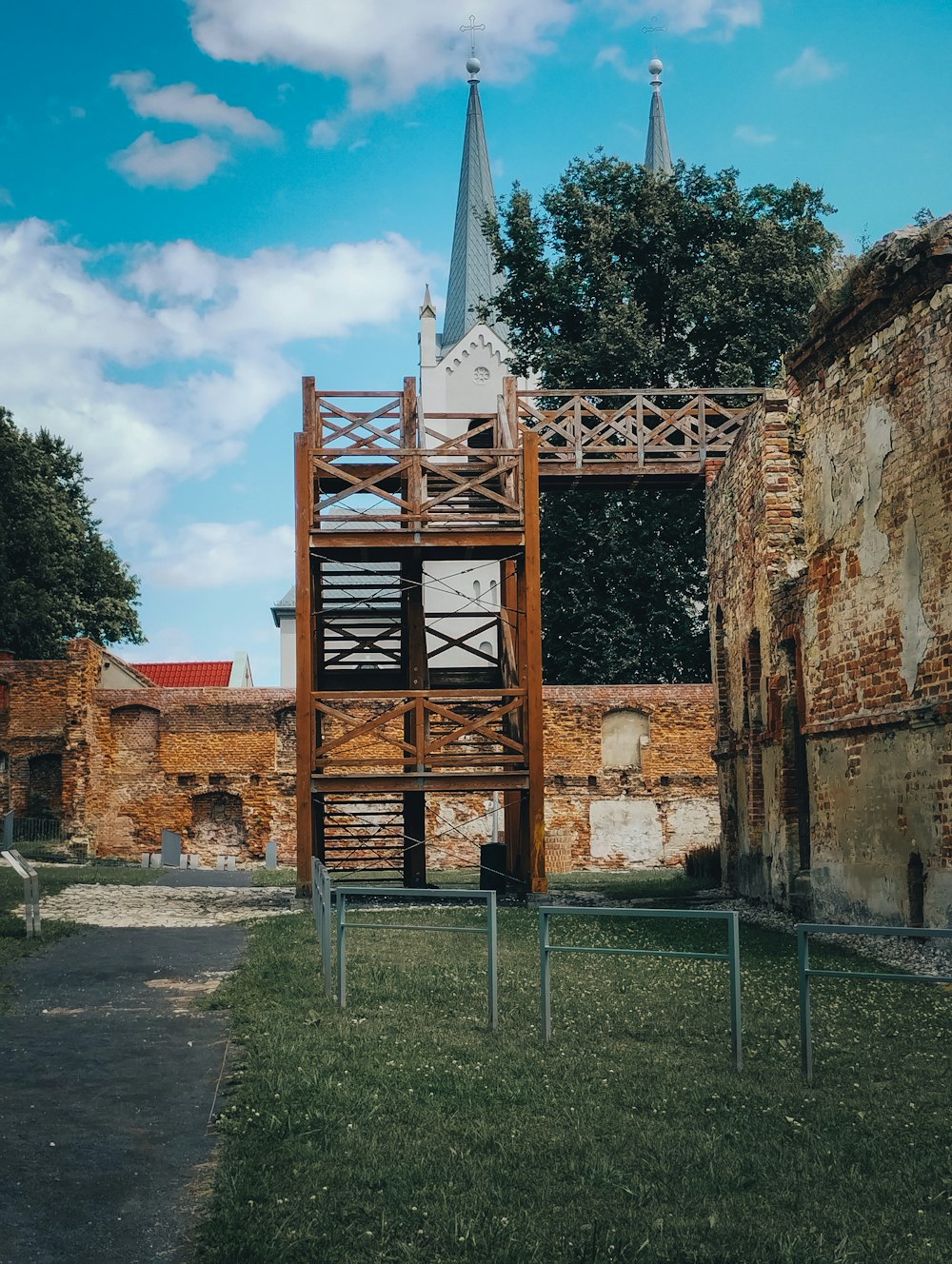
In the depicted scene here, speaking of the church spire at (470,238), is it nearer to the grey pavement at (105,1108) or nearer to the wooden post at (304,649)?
the wooden post at (304,649)

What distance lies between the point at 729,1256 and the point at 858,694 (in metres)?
9.91

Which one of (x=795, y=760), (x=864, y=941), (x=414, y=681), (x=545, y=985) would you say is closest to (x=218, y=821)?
(x=414, y=681)

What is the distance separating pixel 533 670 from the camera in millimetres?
18547

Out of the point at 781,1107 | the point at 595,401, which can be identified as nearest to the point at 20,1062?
the point at 781,1107

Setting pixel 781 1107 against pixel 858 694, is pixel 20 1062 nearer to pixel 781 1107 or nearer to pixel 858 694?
pixel 781 1107

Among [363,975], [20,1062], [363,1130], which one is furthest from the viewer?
[363,975]

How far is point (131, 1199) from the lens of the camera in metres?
5.17

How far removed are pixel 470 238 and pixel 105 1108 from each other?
67.5m

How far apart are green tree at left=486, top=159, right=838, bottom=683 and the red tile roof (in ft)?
63.5

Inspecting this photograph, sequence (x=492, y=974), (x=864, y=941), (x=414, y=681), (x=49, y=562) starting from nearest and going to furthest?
(x=492, y=974), (x=864, y=941), (x=414, y=681), (x=49, y=562)

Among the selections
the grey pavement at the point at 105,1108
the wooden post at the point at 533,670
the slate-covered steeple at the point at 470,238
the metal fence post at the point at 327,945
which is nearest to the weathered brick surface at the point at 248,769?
the wooden post at the point at 533,670

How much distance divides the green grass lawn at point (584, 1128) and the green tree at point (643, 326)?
22445 mm

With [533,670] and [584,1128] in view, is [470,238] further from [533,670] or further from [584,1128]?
[584,1128]

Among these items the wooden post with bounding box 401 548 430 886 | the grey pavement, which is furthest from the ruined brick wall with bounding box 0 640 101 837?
the grey pavement
